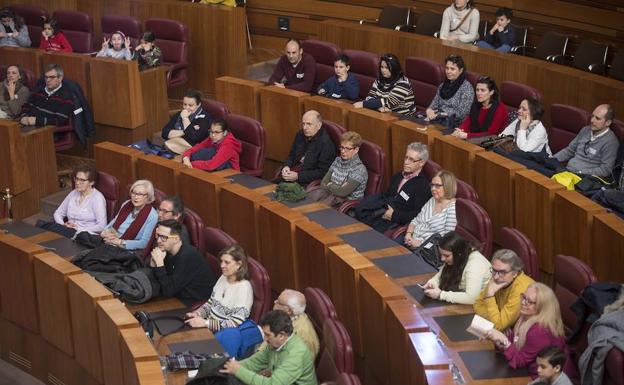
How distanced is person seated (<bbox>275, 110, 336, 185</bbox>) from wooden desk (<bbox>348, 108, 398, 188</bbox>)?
8.7 inches

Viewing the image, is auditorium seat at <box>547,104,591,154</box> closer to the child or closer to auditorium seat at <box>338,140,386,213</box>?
auditorium seat at <box>338,140,386,213</box>

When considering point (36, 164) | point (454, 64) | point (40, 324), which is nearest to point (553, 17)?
point (454, 64)

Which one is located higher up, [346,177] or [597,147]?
[597,147]

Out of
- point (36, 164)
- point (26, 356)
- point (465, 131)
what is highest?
point (465, 131)

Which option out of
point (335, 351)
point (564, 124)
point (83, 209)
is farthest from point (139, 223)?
point (564, 124)

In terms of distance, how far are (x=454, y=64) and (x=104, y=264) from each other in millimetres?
1886

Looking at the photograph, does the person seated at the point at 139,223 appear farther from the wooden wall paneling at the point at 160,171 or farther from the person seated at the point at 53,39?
the person seated at the point at 53,39

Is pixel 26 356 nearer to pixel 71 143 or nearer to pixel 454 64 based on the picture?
pixel 71 143

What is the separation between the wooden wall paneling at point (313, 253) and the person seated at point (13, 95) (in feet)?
7.54

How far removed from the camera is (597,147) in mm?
4266

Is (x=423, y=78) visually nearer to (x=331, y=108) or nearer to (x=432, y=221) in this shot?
(x=331, y=108)

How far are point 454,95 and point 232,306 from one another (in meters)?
1.91

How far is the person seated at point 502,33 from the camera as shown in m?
5.68

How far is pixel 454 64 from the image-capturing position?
4.93 metres
